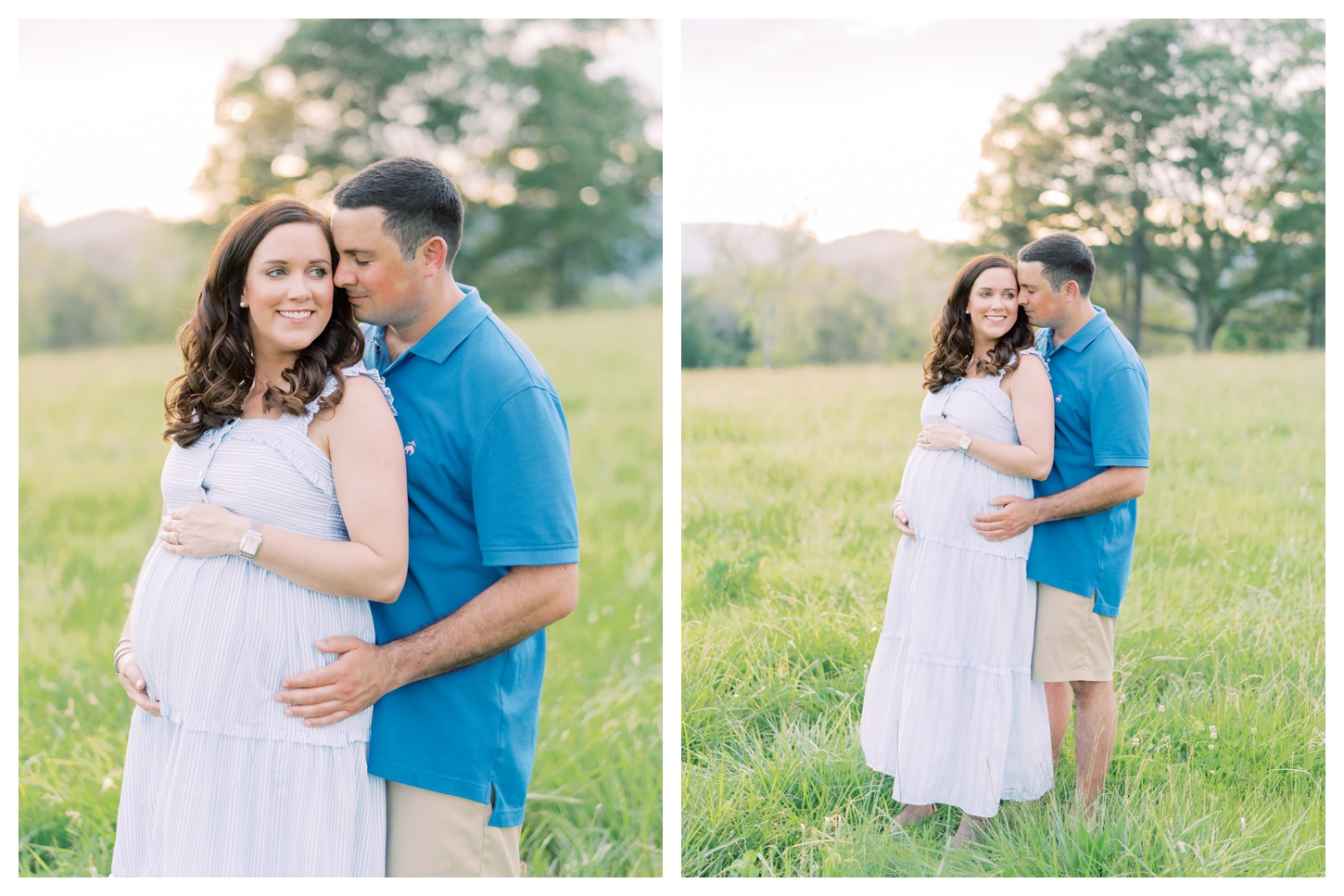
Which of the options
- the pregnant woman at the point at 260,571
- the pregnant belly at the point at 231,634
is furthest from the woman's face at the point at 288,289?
the pregnant belly at the point at 231,634

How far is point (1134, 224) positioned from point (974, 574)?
8.54 ft

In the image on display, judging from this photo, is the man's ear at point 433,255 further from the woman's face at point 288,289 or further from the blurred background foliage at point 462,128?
the blurred background foliage at point 462,128

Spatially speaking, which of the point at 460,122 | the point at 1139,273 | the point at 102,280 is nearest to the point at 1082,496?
the point at 1139,273

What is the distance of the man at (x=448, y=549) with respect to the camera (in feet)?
6.36

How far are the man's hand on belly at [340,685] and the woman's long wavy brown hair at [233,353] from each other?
51 centimetres

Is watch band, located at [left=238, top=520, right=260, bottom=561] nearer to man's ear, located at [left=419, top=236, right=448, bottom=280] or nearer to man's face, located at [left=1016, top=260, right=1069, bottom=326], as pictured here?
man's ear, located at [left=419, top=236, right=448, bottom=280]

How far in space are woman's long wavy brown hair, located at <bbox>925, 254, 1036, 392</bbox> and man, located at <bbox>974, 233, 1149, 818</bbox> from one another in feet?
0.23

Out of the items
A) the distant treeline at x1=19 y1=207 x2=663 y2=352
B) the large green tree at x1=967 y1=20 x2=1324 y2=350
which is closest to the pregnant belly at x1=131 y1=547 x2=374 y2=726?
the large green tree at x1=967 y1=20 x2=1324 y2=350

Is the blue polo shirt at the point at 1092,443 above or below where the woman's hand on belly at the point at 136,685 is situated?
above

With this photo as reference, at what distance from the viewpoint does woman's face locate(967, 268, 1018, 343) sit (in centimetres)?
265

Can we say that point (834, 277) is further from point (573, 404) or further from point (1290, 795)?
point (573, 404)

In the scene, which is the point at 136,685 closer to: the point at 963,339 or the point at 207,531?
the point at 207,531

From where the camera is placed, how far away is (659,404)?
8.78 m
